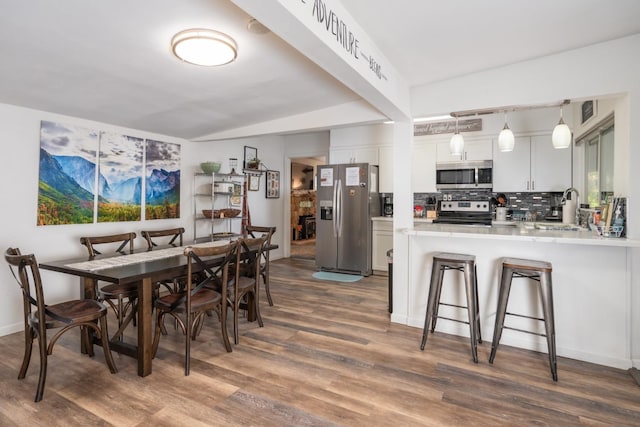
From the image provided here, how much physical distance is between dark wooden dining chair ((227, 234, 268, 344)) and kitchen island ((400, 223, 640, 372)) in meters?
1.50

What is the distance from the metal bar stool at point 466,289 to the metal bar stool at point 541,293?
0.52ft

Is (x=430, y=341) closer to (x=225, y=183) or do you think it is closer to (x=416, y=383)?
(x=416, y=383)

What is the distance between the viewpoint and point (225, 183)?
4.92 meters

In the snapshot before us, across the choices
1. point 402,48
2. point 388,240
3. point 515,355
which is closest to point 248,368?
point 515,355

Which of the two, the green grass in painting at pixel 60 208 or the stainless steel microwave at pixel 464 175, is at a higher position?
the stainless steel microwave at pixel 464 175

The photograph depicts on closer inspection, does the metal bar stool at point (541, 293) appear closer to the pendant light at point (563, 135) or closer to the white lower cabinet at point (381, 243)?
the pendant light at point (563, 135)

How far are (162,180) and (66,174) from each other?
109 cm

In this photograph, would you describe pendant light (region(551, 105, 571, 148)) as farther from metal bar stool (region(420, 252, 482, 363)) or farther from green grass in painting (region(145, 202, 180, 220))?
green grass in painting (region(145, 202, 180, 220))

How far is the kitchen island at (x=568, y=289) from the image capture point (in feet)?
8.12

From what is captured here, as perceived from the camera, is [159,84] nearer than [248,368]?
No

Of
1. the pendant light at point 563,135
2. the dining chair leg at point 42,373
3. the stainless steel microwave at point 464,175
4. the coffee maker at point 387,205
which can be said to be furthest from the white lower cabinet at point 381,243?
the dining chair leg at point 42,373

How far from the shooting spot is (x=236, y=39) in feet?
7.03

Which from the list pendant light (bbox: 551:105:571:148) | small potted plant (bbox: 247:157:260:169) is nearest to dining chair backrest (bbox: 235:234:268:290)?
pendant light (bbox: 551:105:571:148)

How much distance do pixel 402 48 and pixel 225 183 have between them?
3.26 metres
